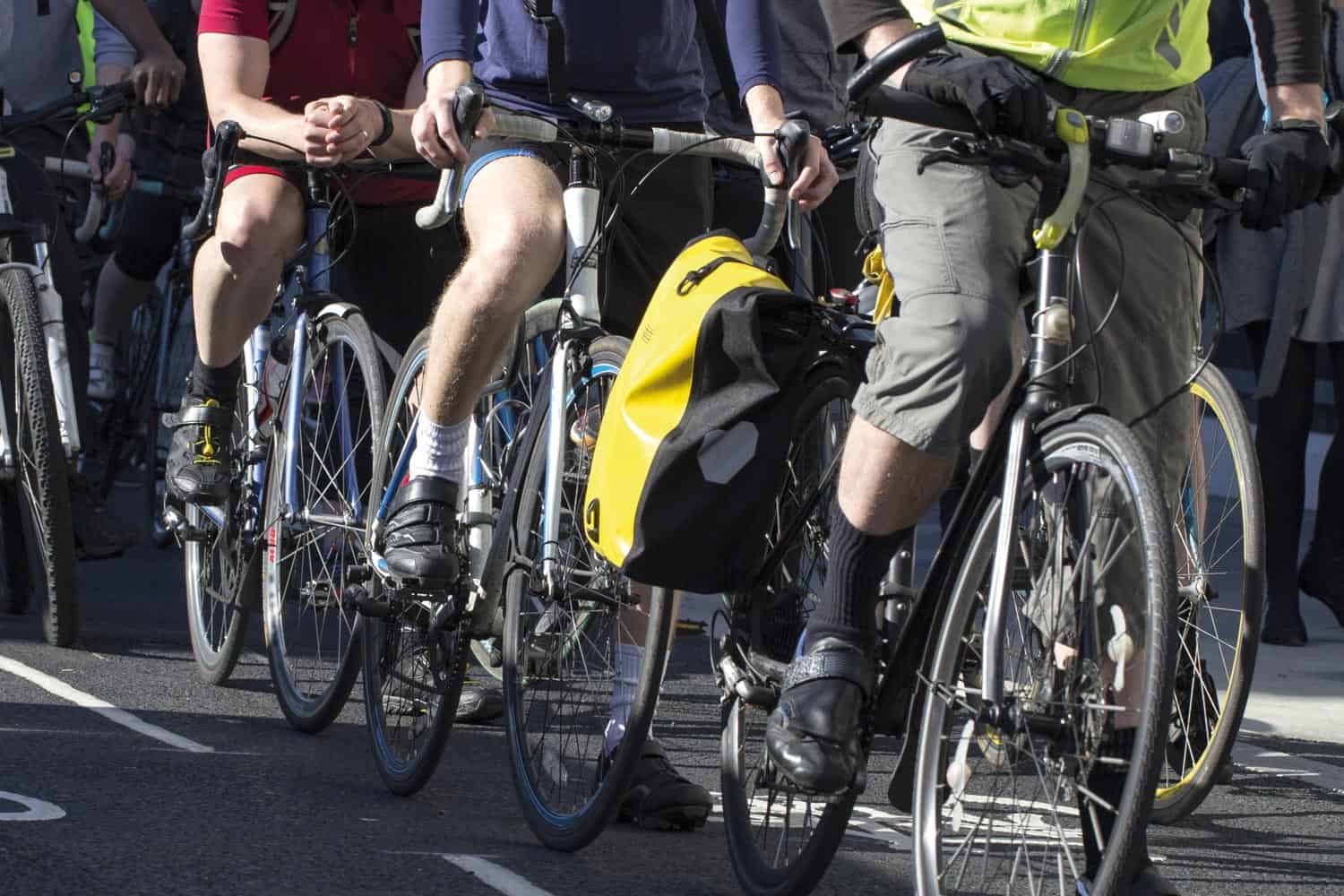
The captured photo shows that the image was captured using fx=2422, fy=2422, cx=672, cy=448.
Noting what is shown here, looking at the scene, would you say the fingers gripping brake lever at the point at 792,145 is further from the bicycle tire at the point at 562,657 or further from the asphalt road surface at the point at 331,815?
the asphalt road surface at the point at 331,815

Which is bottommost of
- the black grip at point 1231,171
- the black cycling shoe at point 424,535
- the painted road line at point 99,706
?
the painted road line at point 99,706

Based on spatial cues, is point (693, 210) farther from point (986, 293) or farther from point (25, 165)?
point (25, 165)

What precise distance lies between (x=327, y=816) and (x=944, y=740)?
1.49 meters

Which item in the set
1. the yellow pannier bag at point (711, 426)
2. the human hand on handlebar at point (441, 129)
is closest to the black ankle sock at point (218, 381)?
the human hand on handlebar at point (441, 129)

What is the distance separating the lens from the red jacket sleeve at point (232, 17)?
5.43 m

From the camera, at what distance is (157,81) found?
7.03m

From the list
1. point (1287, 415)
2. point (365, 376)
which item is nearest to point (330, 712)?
point (365, 376)

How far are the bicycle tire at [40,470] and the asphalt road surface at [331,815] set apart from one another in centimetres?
24

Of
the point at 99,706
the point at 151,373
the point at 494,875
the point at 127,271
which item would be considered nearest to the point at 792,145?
the point at 494,875

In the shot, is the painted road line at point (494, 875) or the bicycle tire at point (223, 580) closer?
the painted road line at point (494, 875)

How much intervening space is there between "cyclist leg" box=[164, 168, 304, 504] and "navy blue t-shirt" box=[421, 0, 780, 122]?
0.71 metres

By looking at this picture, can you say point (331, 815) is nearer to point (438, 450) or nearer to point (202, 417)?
point (438, 450)

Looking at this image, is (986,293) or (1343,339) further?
(1343,339)

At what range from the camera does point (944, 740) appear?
11.2 feet
